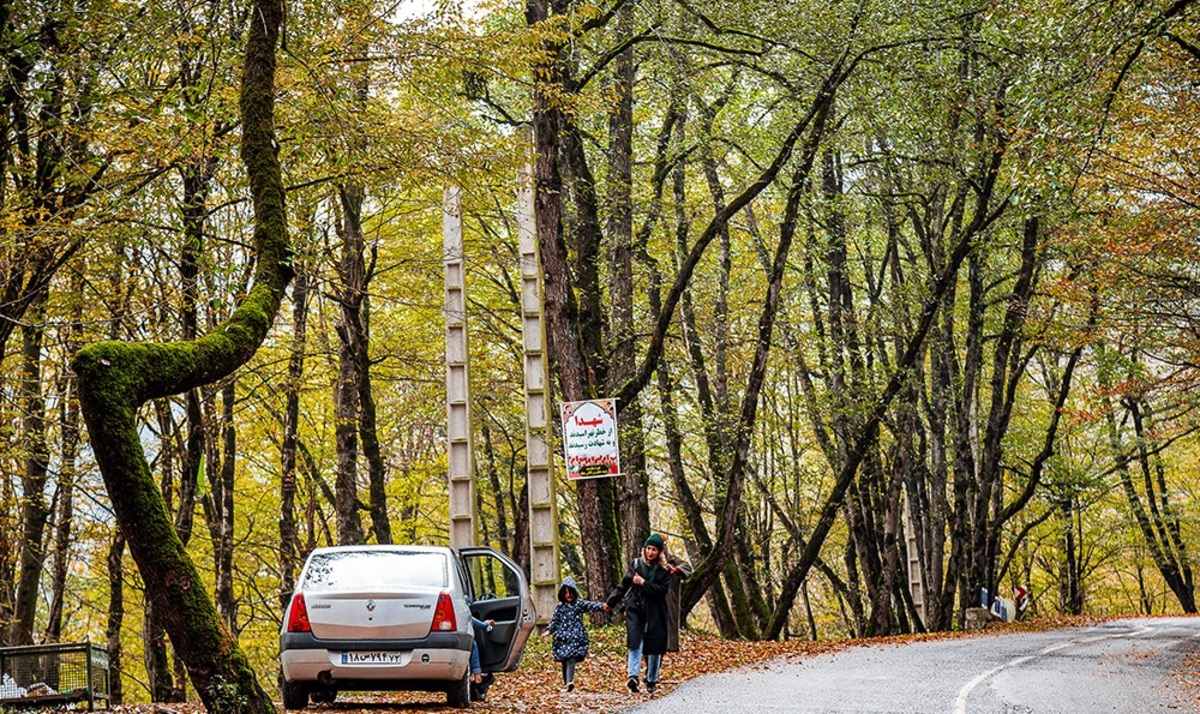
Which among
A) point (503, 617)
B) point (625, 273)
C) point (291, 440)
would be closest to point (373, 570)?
point (503, 617)

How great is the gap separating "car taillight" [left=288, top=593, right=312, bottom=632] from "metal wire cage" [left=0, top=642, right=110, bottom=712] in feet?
11.3

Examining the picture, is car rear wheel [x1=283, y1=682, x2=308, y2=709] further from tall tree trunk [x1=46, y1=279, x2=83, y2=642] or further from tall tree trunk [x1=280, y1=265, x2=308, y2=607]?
tall tree trunk [x1=280, y1=265, x2=308, y2=607]

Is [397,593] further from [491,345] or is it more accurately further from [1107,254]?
[491,345]

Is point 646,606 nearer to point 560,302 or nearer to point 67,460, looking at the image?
point 560,302

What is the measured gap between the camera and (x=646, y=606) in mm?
14555

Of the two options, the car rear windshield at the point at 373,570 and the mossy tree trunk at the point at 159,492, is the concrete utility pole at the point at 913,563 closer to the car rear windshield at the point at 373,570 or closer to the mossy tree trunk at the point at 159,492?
the car rear windshield at the point at 373,570

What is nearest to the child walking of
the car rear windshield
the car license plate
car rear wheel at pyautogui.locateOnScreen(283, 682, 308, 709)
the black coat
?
the black coat

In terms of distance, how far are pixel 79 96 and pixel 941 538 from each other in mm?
26082

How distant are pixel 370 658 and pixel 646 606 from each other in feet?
12.2

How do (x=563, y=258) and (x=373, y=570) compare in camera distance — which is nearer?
(x=373, y=570)

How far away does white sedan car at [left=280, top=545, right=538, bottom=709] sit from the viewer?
39.7 feet

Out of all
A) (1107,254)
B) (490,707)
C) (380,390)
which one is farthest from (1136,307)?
(380,390)

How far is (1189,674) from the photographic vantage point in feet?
53.1

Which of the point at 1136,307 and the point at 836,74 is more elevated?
the point at 836,74
